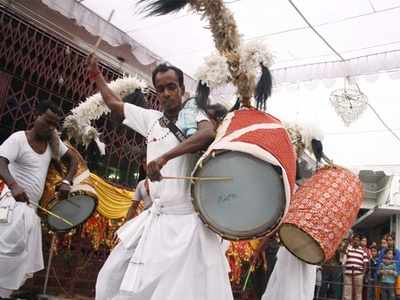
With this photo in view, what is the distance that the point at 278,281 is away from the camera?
3869 mm

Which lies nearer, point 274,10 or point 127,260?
point 127,260

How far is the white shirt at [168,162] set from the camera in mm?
2479

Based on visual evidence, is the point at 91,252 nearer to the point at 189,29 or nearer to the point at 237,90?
the point at 189,29

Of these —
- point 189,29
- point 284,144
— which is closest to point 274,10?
point 189,29

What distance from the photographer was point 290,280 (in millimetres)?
3791

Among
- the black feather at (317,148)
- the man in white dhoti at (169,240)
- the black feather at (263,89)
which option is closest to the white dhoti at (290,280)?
the black feather at (317,148)

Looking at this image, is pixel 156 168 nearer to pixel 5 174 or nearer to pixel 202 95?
pixel 202 95

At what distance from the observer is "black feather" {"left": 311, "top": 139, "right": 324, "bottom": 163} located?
4070 millimetres

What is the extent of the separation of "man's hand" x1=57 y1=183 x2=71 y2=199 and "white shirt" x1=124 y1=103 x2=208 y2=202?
1.40 meters

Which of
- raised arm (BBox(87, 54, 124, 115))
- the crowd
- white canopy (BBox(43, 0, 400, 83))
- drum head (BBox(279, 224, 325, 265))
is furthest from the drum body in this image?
the crowd

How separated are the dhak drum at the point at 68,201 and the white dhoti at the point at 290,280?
1.72 meters

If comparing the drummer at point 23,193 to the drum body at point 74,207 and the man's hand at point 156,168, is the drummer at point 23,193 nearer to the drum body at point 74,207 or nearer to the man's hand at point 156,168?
the drum body at point 74,207

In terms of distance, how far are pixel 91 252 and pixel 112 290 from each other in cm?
318

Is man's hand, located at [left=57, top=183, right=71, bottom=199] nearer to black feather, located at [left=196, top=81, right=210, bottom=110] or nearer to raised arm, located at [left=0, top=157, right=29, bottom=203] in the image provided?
raised arm, located at [left=0, top=157, right=29, bottom=203]
